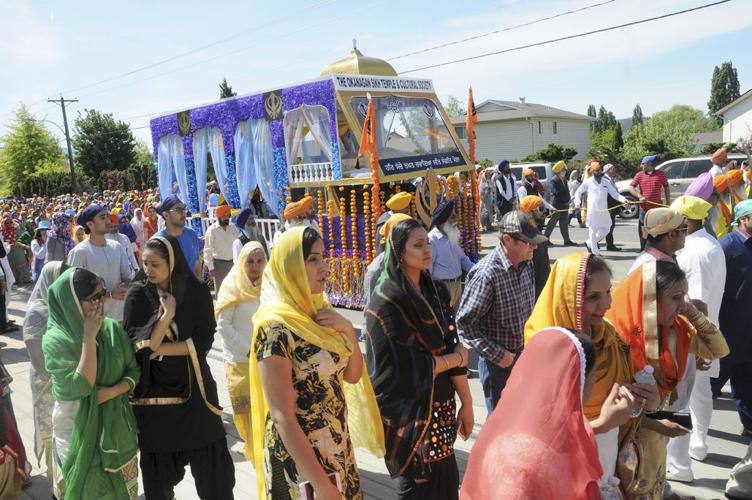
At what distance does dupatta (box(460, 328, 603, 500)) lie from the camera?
169 centimetres

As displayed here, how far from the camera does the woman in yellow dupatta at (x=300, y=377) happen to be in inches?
89.4

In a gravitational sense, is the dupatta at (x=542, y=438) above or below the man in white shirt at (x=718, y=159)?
below

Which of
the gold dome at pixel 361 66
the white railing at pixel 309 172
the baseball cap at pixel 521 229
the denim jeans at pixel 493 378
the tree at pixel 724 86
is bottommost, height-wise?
the denim jeans at pixel 493 378

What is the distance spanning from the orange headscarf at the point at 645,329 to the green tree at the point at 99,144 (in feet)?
177


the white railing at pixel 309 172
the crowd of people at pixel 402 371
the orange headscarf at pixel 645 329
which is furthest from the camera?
the white railing at pixel 309 172

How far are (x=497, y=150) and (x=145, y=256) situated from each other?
45.3m

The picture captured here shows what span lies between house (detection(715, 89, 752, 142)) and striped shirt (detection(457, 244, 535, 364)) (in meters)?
47.3

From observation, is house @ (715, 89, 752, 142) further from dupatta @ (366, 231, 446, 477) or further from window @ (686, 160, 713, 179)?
dupatta @ (366, 231, 446, 477)

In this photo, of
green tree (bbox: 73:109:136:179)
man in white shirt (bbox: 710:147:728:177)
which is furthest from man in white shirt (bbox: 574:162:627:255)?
green tree (bbox: 73:109:136:179)

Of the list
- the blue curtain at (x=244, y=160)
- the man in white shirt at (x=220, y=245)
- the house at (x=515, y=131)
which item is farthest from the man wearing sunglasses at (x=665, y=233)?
the house at (x=515, y=131)

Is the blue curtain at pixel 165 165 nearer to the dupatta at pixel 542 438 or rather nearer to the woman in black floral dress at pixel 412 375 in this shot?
the woman in black floral dress at pixel 412 375

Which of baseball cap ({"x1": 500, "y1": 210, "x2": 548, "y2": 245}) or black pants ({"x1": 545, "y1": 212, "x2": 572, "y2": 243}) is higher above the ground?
baseball cap ({"x1": 500, "y1": 210, "x2": 548, "y2": 245})

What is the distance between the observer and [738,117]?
45.8m

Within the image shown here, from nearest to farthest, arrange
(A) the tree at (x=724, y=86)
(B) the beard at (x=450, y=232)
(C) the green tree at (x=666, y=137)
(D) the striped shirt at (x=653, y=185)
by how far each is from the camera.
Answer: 1. (B) the beard at (x=450, y=232)
2. (D) the striped shirt at (x=653, y=185)
3. (C) the green tree at (x=666, y=137)
4. (A) the tree at (x=724, y=86)
